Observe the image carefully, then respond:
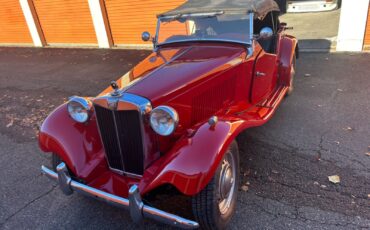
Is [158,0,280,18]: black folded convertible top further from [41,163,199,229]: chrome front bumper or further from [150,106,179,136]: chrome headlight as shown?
[41,163,199,229]: chrome front bumper

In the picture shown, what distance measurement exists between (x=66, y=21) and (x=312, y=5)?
8971 mm

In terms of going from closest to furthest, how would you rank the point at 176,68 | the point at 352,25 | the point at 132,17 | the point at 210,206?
the point at 210,206 < the point at 176,68 < the point at 352,25 < the point at 132,17

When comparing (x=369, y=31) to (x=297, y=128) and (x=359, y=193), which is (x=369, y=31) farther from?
(x=359, y=193)

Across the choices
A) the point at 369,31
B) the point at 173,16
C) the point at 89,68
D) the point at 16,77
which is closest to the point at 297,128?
the point at 173,16

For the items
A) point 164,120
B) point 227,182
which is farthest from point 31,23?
point 227,182

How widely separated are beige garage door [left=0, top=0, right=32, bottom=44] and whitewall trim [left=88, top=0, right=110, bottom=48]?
4.14 m

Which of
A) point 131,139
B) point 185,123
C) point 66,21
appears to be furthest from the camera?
point 66,21

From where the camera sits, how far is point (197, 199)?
8.05 ft

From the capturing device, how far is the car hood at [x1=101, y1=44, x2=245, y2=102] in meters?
2.77

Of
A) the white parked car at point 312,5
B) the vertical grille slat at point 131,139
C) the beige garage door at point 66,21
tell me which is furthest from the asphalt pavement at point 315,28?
the beige garage door at point 66,21

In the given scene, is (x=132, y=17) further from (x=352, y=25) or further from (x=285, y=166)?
(x=285, y=166)

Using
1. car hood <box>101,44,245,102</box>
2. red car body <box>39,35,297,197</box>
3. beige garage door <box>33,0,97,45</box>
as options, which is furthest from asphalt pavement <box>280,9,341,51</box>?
beige garage door <box>33,0,97,45</box>

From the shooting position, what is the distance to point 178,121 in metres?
2.51

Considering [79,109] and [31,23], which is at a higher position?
[79,109]
